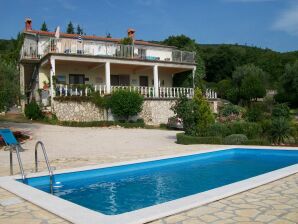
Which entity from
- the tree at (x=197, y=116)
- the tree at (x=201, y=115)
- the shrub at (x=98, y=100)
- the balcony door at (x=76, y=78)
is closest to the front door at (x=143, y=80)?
the balcony door at (x=76, y=78)

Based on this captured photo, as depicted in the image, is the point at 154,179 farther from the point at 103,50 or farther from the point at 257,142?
the point at 103,50

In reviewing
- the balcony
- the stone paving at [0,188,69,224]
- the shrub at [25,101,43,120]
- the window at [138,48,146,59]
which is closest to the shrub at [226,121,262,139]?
the stone paving at [0,188,69,224]

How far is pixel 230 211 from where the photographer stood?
4.79 metres

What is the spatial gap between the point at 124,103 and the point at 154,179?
14.4 m

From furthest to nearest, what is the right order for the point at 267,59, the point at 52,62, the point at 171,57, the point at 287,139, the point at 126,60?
the point at 267,59, the point at 171,57, the point at 126,60, the point at 52,62, the point at 287,139

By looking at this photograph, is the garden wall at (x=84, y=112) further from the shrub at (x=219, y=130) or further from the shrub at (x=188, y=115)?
the shrub at (x=219, y=130)

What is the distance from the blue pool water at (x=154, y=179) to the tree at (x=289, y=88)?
29.0m

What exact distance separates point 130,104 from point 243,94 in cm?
1907

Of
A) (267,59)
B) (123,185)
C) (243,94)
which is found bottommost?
(123,185)

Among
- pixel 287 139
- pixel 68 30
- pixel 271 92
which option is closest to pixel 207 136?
pixel 287 139

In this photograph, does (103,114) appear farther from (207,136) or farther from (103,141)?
(207,136)

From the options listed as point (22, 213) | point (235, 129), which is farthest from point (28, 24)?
point (22, 213)

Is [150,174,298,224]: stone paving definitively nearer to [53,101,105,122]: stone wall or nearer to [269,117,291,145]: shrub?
[269,117,291,145]: shrub

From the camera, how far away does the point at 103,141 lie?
16.4 metres
